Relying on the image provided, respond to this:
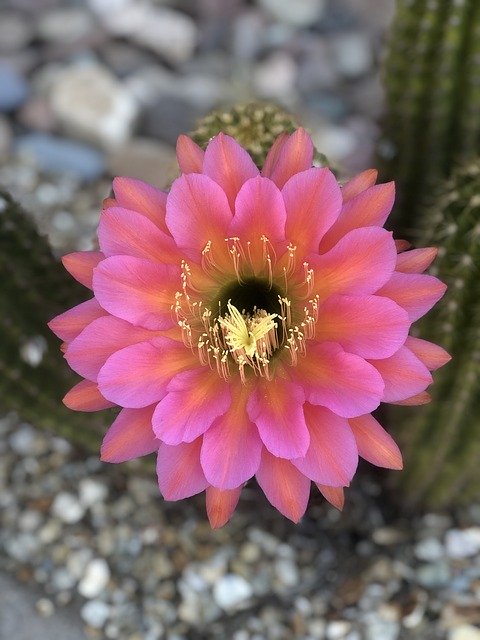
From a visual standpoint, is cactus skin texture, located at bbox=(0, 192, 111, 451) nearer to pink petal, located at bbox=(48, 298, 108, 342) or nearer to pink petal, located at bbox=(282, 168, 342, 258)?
pink petal, located at bbox=(48, 298, 108, 342)

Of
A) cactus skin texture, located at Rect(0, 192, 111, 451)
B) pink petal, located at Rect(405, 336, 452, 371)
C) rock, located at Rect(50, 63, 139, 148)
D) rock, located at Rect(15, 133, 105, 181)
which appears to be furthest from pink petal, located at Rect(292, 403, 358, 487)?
Answer: rock, located at Rect(50, 63, 139, 148)

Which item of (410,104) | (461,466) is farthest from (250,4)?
(461,466)

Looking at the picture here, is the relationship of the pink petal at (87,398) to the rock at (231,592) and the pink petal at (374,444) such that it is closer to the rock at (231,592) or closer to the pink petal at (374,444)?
the pink petal at (374,444)

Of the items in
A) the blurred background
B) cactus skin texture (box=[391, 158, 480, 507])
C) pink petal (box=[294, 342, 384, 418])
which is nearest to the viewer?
pink petal (box=[294, 342, 384, 418])

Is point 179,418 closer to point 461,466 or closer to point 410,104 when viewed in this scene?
point 461,466

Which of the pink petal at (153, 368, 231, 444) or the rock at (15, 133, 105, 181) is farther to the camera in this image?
the rock at (15, 133, 105, 181)

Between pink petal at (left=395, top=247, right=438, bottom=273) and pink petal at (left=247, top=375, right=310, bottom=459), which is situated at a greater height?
pink petal at (left=395, top=247, right=438, bottom=273)
